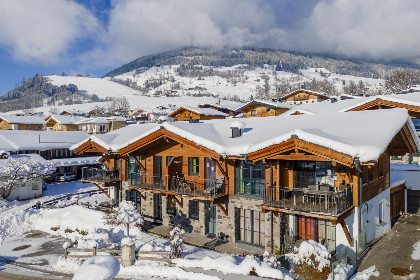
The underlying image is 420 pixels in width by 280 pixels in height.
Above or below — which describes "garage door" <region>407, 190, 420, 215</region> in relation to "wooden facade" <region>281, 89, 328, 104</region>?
below

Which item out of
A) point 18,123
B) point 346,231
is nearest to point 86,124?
point 18,123

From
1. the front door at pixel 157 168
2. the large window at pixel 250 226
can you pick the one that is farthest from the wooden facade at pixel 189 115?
the large window at pixel 250 226

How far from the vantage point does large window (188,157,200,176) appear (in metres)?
21.9

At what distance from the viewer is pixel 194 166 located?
22047 mm

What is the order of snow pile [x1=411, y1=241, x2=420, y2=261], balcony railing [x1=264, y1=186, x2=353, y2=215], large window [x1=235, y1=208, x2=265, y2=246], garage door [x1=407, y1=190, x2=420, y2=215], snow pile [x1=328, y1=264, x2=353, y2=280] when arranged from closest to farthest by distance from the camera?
1. snow pile [x1=328, y1=264, x2=353, y2=280]
2. balcony railing [x1=264, y1=186, x2=353, y2=215]
3. snow pile [x1=411, y1=241, x2=420, y2=261]
4. large window [x1=235, y1=208, x2=265, y2=246]
5. garage door [x1=407, y1=190, x2=420, y2=215]

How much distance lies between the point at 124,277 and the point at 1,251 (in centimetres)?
984

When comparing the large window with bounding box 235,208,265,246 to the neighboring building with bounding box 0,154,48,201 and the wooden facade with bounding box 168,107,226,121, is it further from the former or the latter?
the wooden facade with bounding box 168,107,226,121

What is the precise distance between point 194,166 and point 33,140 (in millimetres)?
37804

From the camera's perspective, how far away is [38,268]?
17.1 meters

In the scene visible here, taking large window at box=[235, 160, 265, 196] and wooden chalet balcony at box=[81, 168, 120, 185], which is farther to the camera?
wooden chalet balcony at box=[81, 168, 120, 185]

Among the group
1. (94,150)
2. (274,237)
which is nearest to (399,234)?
(274,237)

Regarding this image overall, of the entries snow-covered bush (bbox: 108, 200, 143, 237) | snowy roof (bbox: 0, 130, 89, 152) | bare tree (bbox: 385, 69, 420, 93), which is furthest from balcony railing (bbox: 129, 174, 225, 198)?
bare tree (bbox: 385, 69, 420, 93)

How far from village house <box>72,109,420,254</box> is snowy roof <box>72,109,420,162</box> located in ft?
0.16

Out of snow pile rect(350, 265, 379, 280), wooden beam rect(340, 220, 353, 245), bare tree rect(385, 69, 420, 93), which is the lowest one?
snow pile rect(350, 265, 379, 280)
